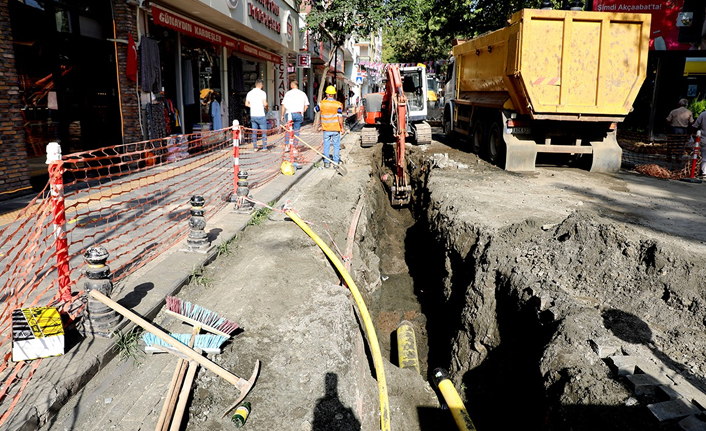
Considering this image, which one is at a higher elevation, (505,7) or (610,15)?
(505,7)

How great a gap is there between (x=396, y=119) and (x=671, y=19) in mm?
12535

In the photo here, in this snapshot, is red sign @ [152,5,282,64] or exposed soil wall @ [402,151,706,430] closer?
exposed soil wall @ [402,151,706,430]

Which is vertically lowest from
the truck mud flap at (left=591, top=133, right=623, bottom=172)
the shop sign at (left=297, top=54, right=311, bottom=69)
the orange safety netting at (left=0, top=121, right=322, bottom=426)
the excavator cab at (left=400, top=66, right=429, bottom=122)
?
the orange safety netting at (left=0, top=121, right=322, bottom=426)

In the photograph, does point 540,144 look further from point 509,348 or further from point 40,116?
point 40,116

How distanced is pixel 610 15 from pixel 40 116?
36.7 ft

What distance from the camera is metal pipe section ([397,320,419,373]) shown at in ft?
18.2

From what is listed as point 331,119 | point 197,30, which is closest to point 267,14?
point 197,30

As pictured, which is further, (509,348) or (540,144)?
(540,144)

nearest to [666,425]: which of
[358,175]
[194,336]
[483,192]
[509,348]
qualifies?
[509,348]

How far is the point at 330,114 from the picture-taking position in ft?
36.1

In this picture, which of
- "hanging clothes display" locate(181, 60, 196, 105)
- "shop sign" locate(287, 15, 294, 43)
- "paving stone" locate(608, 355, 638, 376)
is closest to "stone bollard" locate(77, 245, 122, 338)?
"paving stone" locate(608, 355, 638, 376)

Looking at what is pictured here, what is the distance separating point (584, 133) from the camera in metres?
11.6

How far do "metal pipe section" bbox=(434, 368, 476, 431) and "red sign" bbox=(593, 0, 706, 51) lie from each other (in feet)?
55.4

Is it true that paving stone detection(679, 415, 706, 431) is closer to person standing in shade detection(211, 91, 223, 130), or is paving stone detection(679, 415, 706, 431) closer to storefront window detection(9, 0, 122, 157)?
storefront window detection(9, 0, 122, 157)
